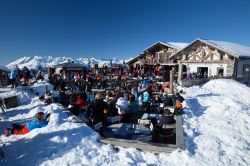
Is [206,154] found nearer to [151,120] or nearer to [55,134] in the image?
[151,120]

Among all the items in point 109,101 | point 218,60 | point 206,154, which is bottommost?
point 206,154

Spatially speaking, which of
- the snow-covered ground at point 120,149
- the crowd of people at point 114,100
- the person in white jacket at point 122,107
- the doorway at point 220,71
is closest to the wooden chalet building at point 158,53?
the doorway at point 220,71

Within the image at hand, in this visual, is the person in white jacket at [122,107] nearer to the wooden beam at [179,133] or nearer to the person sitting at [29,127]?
the wooden beam at [179,133]

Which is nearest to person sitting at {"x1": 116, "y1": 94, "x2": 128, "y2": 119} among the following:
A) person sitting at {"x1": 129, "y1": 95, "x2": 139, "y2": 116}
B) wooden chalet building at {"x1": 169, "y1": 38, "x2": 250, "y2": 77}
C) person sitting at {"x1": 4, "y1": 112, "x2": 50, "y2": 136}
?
person sitting at {"x1": 129, "y1": 95, "x2": 139, "y2": 116}

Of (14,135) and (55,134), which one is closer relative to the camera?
(55,134)

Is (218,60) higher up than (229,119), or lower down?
higher up

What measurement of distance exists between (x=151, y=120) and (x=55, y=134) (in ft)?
13.3

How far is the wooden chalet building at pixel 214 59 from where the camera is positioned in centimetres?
2078

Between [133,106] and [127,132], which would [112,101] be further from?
[127,132]

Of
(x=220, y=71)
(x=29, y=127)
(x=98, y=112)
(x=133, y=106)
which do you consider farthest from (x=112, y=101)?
(x=220, y=71)

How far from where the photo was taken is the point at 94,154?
5766mm

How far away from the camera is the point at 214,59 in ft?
72.5

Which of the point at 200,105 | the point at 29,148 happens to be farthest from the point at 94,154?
the point at 200,105

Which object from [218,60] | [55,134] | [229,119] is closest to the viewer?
[55,134]
